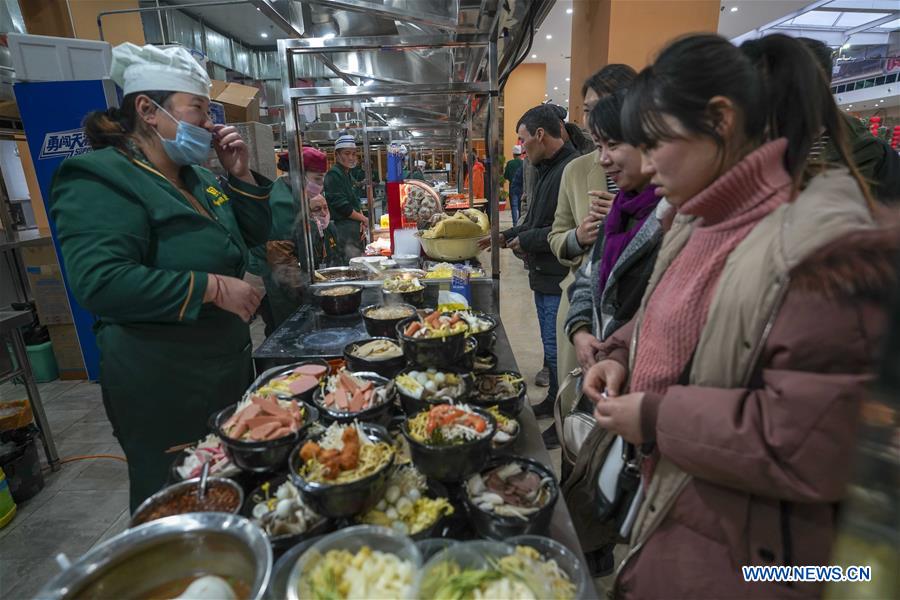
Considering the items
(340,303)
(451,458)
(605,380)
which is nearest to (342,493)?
(451,458)

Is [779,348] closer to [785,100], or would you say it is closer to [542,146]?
[785,100]

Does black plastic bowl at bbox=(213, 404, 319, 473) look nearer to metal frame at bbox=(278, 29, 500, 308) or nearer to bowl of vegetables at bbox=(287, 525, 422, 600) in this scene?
bowl of vegetables at bbox=(287, 525, 422, 600)

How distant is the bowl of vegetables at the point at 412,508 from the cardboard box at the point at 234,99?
510cm

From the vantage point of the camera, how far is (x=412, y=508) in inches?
41.0

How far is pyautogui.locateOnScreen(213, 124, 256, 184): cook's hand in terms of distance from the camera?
6.84 ft

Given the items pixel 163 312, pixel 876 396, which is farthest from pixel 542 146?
pixel 876 396

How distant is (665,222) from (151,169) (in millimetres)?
1795

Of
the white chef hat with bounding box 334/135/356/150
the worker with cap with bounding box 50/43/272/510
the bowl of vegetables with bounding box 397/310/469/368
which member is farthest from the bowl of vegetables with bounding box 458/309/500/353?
the white chef hat with bounding box 334/135/356/150

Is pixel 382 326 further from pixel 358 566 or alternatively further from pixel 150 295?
pixel 358 566

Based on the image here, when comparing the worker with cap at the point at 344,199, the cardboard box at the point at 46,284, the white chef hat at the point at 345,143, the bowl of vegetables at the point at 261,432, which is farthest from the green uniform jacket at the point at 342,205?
the bowl of vegetables at the point at 261,432

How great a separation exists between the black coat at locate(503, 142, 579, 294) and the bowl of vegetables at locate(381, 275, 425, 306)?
103 centimetres

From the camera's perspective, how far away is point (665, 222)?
142cm

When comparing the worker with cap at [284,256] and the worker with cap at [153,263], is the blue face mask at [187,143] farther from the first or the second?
the worker with cap at [284,256]

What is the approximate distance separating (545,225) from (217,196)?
203 cm
